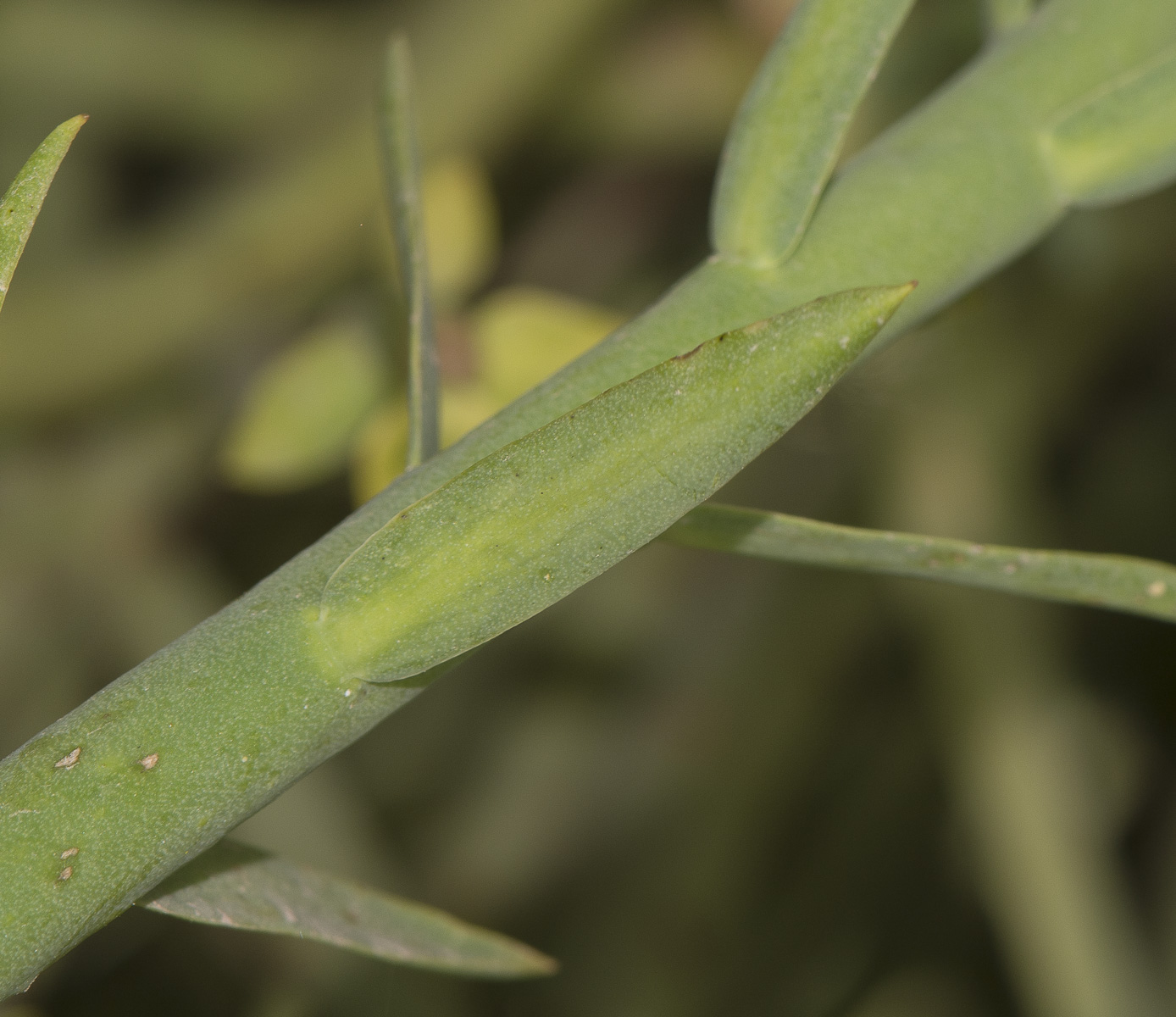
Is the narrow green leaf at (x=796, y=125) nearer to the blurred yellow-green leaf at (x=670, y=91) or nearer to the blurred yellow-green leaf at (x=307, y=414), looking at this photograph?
the blurred yellow-green leaf at (x=307, y=414)

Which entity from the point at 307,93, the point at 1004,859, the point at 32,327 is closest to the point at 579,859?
the point at 1004,859

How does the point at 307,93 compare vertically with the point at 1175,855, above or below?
above

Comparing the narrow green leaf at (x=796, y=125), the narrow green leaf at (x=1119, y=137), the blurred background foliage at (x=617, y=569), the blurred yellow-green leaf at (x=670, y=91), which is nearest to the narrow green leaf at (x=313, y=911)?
the narrow green leaf at (x=796, y=125)

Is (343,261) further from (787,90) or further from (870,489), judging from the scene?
(787,90)

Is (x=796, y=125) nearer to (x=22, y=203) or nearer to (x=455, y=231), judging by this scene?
(x=22, y=203)

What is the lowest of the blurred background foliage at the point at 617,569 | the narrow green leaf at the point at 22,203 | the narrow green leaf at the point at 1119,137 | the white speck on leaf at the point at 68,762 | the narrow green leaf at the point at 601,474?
the blurred background foliage at the point at 617,569

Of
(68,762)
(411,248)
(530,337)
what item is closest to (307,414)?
(530,337)
